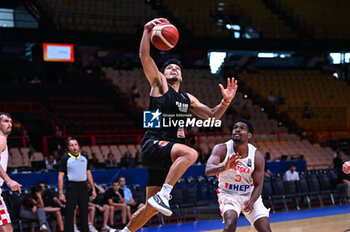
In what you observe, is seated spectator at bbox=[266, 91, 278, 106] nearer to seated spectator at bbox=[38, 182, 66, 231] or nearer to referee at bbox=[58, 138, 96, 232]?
seated spectator at bbox=[38, 182, 66, 231]

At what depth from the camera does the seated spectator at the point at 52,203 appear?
35.2 ft

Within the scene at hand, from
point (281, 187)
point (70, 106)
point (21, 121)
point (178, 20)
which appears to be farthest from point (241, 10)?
point (281, 187)

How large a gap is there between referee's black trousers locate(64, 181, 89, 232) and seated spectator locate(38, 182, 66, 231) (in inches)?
57.9

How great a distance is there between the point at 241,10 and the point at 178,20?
402cm

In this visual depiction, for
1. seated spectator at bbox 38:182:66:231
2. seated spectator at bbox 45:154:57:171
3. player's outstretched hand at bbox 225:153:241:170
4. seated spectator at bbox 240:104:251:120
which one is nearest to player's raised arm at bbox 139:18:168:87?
player's outstretched hand at bbox 225:153:241:170

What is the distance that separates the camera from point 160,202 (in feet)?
16.9

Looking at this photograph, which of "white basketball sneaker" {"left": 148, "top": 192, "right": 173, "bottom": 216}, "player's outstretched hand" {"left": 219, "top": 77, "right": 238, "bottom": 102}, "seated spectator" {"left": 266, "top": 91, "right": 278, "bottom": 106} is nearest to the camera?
"white basketball sneaker" {"left": 148, "top": 192, "right": 173, "bottom": 216}

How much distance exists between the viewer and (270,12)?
1143 inches

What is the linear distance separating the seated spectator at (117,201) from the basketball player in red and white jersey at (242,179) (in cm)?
528

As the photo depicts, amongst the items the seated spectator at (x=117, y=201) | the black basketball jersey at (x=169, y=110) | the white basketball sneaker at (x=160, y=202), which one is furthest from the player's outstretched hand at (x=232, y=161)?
the seated spectator at (x=117, y=201)

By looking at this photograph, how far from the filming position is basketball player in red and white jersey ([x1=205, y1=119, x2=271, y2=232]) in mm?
6309

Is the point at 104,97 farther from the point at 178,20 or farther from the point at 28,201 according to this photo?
the point at 28,201

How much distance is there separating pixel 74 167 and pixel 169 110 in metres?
4.59

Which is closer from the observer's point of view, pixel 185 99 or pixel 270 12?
pixel 185 99
